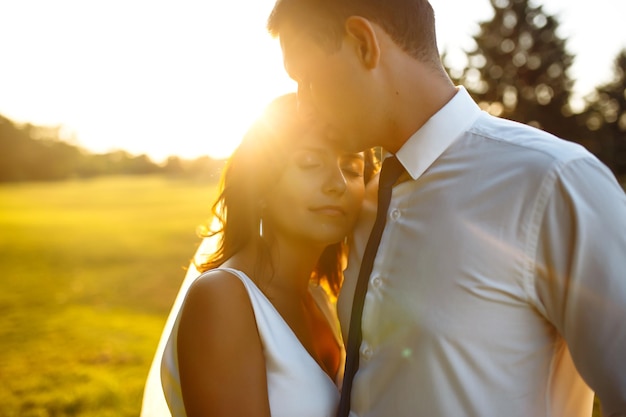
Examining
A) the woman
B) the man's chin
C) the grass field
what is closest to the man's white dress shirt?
the man's chin

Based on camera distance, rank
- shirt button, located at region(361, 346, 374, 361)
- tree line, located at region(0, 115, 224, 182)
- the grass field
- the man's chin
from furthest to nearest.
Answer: tree line, located at region(0, 115, 224, 182), the grass field, the man's chin, shirt button, located at region(361, 346, 374, 361)

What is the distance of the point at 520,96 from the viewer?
115 feet

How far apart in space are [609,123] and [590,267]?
38.8 meters

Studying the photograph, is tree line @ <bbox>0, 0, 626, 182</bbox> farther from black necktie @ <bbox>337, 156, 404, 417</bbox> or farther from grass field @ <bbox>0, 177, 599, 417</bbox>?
black necktie @ <bbox>337, 156, 404, 417</bbox>

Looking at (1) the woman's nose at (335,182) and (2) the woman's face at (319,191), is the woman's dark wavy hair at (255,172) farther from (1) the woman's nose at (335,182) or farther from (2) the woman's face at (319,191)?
(1) the woman's nose at (335,182)

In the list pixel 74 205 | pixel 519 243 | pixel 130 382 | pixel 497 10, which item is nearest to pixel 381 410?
pixel 519 243

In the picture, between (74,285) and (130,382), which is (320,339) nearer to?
(130,382)

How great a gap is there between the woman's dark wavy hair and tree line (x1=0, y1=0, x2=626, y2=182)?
30.5 meters

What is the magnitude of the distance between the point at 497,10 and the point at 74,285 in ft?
96.3

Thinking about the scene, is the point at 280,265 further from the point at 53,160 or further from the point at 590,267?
the point at 53,160

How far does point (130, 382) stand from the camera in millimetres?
8008

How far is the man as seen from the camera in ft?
5.99

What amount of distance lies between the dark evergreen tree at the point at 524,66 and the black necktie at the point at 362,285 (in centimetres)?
3349

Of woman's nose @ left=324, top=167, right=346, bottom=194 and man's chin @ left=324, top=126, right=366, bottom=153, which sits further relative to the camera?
woman's nose @ left=324, top=167, right=346, bottom=194
